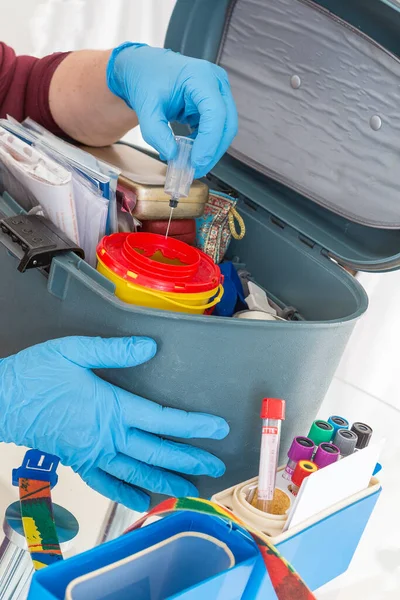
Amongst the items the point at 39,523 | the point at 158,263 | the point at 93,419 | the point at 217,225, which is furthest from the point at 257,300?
the point at 39,523

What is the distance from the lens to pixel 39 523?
0.78 m

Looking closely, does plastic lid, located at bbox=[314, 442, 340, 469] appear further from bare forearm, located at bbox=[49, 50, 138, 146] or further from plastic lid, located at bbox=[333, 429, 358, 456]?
bare forearm, located at bbox=[49, 50, 138, 146]

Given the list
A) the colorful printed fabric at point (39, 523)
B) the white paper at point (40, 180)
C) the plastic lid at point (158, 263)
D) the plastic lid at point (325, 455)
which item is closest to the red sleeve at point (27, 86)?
the white paper at point (40, 180)

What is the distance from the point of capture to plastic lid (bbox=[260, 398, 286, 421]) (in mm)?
732

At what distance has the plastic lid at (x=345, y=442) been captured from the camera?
2.54 feet

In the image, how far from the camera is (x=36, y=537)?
0.75 meters

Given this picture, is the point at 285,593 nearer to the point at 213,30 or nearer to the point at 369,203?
the point at 369,203

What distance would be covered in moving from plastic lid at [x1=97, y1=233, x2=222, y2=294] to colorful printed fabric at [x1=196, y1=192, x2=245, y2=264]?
0.20m

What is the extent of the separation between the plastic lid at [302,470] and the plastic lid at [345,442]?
0.17 ft

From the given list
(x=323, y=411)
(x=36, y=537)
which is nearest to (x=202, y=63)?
(x=36, y=537)

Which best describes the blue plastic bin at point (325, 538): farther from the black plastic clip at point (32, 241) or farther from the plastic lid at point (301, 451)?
the black plastic clip at point (32, 241)

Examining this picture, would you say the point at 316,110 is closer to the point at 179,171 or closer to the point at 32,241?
the point at 179,171

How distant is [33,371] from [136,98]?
44 centimetres

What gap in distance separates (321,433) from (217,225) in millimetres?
→ 493
